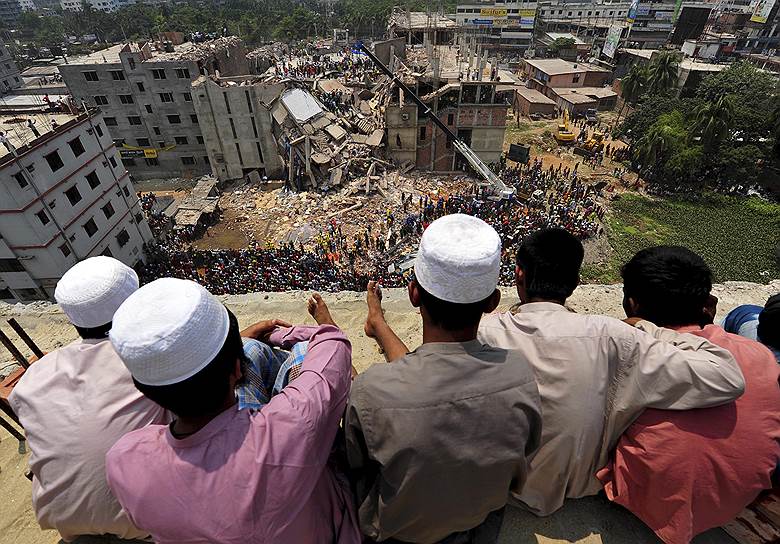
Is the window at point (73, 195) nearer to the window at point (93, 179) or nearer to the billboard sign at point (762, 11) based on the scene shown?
the window at point (93, 179)

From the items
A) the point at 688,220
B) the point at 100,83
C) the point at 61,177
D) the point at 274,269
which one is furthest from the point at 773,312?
the point at 100,83

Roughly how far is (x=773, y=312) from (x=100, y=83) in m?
36.9

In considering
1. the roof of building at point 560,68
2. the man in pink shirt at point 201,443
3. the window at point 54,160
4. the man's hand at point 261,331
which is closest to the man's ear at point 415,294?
the man in pink shirt at point 201,443

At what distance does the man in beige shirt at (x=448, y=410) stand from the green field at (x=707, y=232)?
1805 centimetres

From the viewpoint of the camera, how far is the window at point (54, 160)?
1497 centimetres

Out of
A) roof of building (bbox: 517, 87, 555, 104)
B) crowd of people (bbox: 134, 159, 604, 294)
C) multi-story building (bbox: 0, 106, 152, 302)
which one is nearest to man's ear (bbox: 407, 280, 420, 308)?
crowd of people (bbox: 134, 159, 604, 294)

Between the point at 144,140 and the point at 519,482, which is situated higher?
the point at 519,482

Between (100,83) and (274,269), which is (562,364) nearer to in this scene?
(274,269)

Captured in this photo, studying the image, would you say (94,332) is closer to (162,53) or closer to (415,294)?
(415,294)

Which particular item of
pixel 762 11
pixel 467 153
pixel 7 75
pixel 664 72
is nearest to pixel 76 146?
pixel 467 153

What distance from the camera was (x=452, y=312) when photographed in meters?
2.03

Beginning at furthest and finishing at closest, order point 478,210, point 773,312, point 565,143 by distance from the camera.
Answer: point 565,143 < point 478,210 < point 773,312

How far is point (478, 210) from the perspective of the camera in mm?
20781

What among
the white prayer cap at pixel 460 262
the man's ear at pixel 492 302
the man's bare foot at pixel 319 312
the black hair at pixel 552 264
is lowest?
the man's bare foot at pixel 319 312
